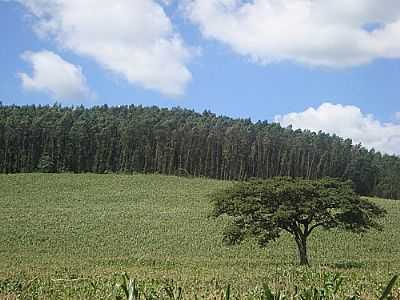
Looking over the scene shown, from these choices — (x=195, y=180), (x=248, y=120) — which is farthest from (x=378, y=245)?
(x=248, y=120)

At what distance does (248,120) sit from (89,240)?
106688 millimetres

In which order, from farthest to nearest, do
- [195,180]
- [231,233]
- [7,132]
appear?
[7,132] → [195,180] → [231,233]

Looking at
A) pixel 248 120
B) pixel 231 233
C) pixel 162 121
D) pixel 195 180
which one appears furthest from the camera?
pixel 248 120

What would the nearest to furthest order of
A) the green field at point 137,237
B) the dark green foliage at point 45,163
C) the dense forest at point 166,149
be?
1. the green field at point 137,237
2. the dark green foliage at point 45,163
3. the dense forest at point 166,149

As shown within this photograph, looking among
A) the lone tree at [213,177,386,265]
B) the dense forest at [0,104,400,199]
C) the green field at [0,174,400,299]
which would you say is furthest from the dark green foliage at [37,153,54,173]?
the lone tree at [213,177,386,265]

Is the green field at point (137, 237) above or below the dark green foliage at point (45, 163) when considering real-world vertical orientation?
below

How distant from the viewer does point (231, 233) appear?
3362 centimetres

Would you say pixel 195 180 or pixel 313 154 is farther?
pixel 313 154

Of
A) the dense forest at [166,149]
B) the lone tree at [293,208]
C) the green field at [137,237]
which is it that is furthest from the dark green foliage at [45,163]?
the lone tree at [293,208]

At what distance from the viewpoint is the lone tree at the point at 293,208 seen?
32906mm

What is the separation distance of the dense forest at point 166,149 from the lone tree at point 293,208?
3163 inches

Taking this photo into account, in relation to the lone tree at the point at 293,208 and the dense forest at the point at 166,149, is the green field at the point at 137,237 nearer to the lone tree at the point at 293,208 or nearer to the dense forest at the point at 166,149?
the lone tree at the point at 293,208

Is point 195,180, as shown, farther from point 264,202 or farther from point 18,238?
point 264,202

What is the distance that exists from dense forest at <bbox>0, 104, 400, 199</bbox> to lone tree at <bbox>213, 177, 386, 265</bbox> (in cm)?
8033
